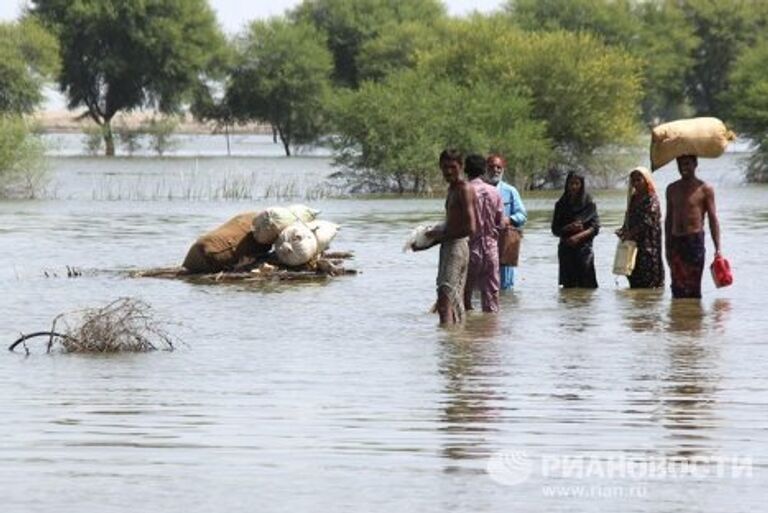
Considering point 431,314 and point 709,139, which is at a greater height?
point 709,139

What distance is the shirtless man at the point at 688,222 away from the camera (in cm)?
1761

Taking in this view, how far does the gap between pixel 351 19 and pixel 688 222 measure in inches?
3176

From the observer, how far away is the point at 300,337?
1611 cm

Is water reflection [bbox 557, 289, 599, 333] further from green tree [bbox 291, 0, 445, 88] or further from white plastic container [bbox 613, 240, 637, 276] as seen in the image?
green tree [bbox 291, 0, 445, 88]

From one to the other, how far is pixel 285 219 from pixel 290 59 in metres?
69.9

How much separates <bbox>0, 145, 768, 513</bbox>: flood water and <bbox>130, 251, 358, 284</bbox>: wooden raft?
1.08 ft

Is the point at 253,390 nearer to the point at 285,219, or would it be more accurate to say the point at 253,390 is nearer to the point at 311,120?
the point at 285,219

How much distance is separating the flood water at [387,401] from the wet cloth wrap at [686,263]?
205 mm

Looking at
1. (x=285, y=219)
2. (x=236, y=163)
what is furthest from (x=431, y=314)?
(x=236, y=163)

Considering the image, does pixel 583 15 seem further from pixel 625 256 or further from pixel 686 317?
pixel 686 317

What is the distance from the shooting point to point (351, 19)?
97625 mm

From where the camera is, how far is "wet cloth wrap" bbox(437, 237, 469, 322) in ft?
50.5

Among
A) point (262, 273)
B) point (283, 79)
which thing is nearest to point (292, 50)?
point (283, 79)

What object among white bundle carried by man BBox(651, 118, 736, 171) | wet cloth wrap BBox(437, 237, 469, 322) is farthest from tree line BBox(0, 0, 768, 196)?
wet cloth wrap BBox(437, 237, 469, 322)
